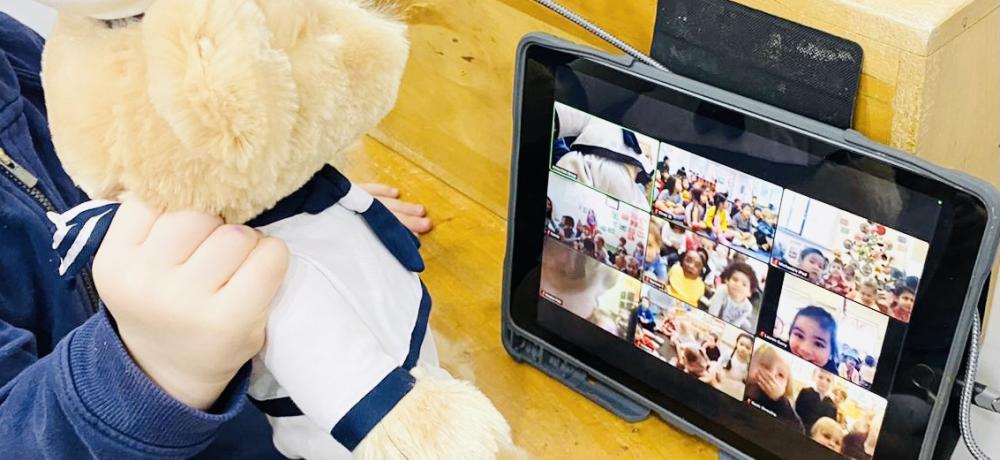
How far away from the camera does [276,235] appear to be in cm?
52

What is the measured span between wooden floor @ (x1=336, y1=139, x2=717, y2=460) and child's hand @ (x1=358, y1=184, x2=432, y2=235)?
0.04 ft

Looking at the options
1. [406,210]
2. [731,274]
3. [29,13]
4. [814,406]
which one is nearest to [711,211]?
[731,274]

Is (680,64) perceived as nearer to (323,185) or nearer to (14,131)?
(323,185)

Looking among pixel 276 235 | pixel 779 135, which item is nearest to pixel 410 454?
pixel 276 235

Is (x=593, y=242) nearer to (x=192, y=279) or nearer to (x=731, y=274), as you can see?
(x=731, y=274)

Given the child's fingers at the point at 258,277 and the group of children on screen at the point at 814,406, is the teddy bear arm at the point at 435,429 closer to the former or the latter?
the child's fingers at the point at 258,277

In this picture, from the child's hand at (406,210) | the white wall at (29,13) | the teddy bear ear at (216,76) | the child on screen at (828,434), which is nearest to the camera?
the teddy bear ear at (216,76)

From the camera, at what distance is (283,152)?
17.7 inches

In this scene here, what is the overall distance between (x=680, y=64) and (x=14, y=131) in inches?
18.3

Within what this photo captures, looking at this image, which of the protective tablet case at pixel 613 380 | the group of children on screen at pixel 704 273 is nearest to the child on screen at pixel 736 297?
the group of children on screen at pixel 704 273

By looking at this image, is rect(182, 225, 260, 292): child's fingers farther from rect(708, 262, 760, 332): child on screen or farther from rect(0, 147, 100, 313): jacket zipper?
rect(708, 262, 760, 332): child on screen

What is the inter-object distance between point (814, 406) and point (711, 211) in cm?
15

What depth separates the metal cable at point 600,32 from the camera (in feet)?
2.15

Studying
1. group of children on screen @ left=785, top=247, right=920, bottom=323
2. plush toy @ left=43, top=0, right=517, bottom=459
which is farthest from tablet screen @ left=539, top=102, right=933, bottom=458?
plush toy @ left=43, top=0, right=517, bottom=459
